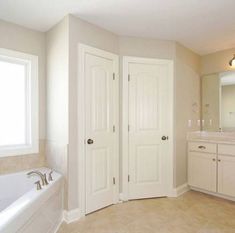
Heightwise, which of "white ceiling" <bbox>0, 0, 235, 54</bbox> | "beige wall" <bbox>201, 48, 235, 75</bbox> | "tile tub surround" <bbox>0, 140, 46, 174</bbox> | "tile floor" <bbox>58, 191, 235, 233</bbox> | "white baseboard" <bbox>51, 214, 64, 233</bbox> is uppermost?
"white ceiling" <bbox>0, 0, 235, 54</bbox>

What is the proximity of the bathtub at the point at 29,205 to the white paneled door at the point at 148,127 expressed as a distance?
1110mm

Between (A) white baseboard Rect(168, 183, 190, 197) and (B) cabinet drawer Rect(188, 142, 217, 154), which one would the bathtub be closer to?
(A) white baseboard Rect(168, 183, 190, 197)

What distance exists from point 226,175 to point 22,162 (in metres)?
2.77

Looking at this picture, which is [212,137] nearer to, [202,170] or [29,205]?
[202,170]

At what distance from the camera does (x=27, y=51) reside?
2523mm

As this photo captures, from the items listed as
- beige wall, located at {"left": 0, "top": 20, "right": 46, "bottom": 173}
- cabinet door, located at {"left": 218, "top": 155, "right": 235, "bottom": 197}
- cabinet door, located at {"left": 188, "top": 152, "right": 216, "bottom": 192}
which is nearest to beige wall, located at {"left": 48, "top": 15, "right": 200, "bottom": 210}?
cabinet door, located at {"left": 188, "top": 152, "right": 216, "bottom": 192}

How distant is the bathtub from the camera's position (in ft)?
4.39

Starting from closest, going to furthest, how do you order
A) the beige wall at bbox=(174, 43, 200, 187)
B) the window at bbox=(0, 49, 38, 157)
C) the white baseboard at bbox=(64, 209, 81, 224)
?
the white baseboard at bbox=(64, 209, 81, 224) → the window at bbox=(0, 49, 38, 157) → the beige wall at bbox=(174, 43, 200, 187)

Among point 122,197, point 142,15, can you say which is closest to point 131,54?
point 142,15

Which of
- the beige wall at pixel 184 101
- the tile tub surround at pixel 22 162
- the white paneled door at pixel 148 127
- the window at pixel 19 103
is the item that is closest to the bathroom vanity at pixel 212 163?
the beige wall at pixel 184 101

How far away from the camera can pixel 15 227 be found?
129 cm

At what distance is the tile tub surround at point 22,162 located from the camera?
2.34m

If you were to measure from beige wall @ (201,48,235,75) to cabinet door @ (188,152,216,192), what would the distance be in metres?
1.48

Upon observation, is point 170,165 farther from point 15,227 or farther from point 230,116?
point 15,227
